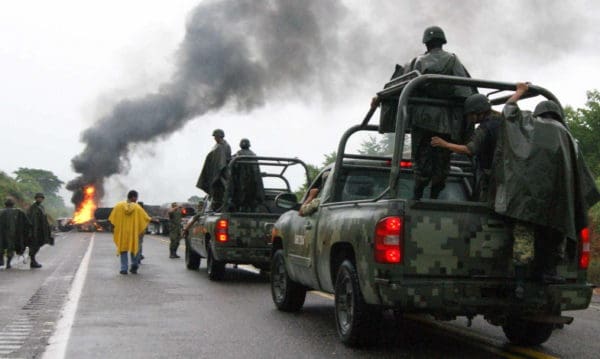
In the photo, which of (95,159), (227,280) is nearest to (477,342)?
(227,280)

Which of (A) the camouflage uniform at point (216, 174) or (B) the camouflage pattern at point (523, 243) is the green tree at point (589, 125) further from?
(B) the camouflage pattern at point (523, 243)

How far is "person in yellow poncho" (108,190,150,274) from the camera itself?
15.1 meters

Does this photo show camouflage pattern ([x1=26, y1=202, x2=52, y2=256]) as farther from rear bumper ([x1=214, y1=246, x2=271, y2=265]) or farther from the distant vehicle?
the distant vehicle

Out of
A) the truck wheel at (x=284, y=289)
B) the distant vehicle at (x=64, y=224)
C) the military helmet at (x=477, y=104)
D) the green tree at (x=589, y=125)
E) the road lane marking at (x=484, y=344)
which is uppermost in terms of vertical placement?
the green tree at (x=589, y=125)

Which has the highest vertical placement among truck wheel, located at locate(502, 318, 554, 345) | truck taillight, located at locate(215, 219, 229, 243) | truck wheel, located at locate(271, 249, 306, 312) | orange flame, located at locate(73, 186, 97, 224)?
orange flame, located at locate(73, 186, 97, 224)

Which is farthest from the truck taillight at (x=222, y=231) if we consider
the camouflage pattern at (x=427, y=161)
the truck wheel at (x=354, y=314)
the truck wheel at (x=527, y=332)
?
the camouflage pattern at (x=427, y=161)

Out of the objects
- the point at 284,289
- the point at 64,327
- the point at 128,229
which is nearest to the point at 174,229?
the point at 128,229

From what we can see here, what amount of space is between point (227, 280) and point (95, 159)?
138 ft

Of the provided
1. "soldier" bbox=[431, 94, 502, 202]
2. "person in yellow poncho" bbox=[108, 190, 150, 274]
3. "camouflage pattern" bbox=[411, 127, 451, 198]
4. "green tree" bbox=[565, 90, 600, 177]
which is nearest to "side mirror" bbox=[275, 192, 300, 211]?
"camouflage pattern" bbox=[411, 127, 451, 198]

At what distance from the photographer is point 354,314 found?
6293 mm

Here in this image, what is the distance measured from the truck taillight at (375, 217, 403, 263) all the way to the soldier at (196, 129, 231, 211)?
8293 mm

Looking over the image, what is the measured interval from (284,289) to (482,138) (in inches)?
146

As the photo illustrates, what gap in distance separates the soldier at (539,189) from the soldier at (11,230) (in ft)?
45.3

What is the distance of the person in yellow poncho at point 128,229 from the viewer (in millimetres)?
15117
